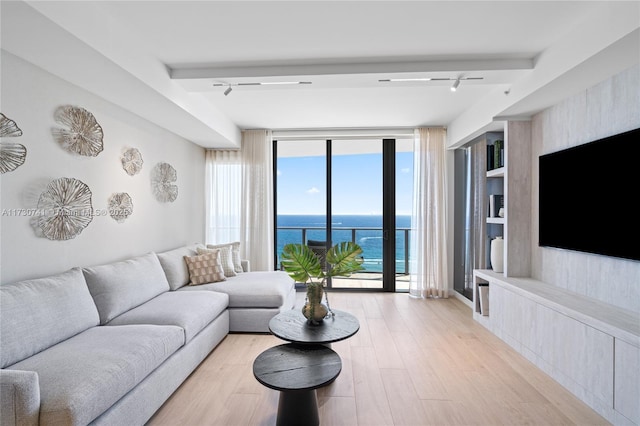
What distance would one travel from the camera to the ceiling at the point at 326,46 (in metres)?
1.96

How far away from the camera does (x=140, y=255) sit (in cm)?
351

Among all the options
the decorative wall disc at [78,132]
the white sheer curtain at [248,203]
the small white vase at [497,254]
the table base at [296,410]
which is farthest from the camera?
the white sheer curtain at [248,203]

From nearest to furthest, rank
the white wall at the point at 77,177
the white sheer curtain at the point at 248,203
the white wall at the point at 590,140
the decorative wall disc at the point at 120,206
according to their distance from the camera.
A: 1. the white wall at the point at 77,177
2. the white wall at the point at 590,140
3. the decorative wall disc at the point at 120,206
4. the white sheer curtain at the point at 248,203

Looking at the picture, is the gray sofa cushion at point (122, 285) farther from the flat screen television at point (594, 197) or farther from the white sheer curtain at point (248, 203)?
the flat screen television at point (594, 197)

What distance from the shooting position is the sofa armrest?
1.38 metres

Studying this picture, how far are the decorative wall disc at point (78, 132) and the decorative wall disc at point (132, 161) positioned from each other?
388 mm

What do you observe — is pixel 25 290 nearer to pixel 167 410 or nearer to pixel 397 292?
pixel 167 410

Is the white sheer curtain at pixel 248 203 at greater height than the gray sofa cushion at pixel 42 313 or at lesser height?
greater

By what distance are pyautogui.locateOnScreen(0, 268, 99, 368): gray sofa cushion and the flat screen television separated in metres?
3.93

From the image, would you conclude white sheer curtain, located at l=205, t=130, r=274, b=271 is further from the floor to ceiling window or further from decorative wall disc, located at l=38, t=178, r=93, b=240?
decorative wall disc, located at l=38, t=178, r=93, b=240

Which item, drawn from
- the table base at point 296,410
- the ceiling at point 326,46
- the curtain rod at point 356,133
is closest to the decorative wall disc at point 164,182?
the ceiling at point 326,46

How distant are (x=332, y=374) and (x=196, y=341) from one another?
1425 mm

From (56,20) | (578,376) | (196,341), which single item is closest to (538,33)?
(578,376)

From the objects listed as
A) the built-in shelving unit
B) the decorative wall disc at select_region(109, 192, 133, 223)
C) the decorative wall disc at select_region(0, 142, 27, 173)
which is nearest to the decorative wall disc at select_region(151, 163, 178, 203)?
the decorative wall disc at select_region(109, 192, 133, 223)
